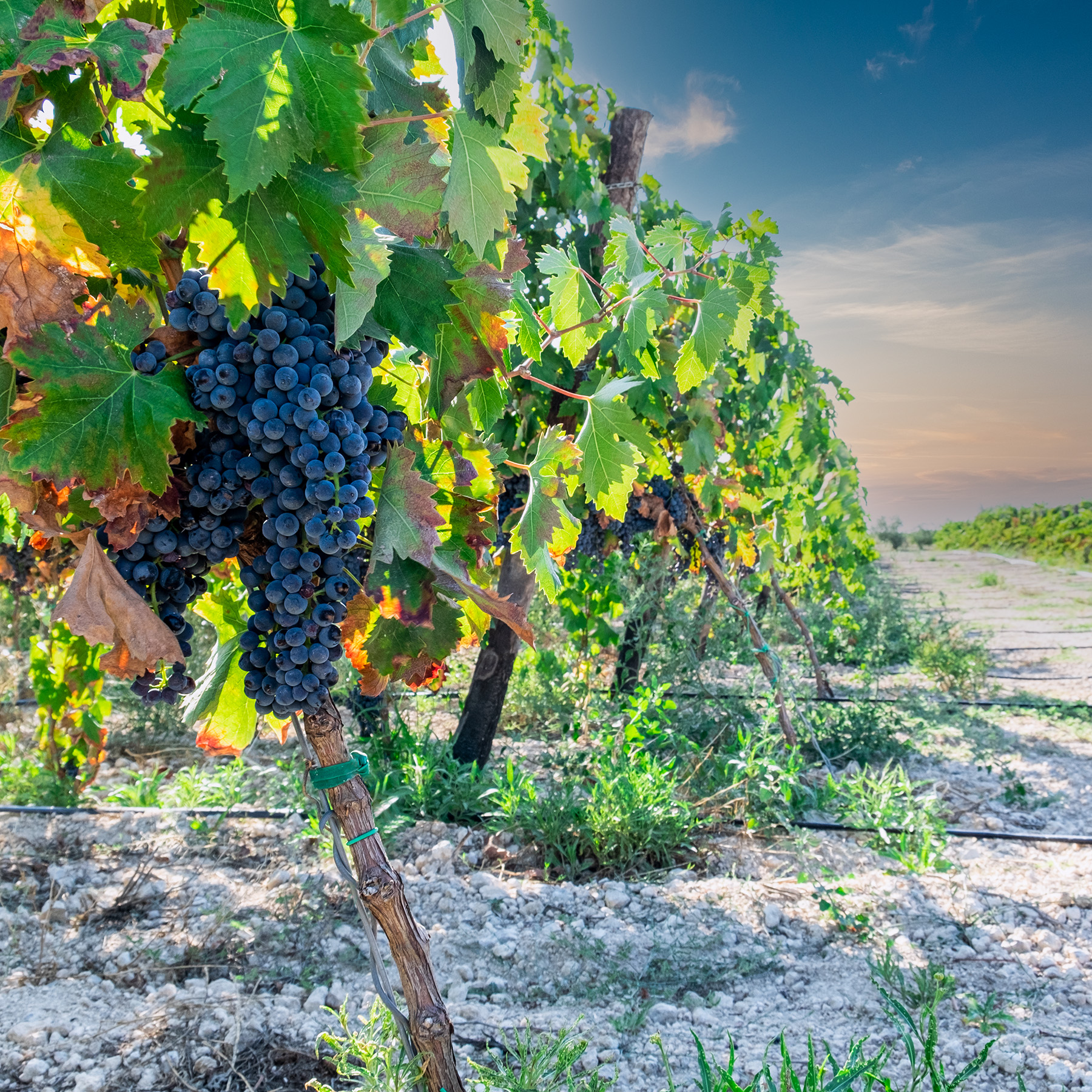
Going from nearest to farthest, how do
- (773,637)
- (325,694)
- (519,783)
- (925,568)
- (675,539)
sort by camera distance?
1. (325,694)
2. (519,783)
3. (675,539)
4. (773,637)
5. (925,568)

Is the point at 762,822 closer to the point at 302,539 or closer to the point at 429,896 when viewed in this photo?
the point at 429,896

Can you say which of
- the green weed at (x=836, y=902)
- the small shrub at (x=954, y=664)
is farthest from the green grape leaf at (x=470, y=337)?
the small shrub at (x=954, y=664)

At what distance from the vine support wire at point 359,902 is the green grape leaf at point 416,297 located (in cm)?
61

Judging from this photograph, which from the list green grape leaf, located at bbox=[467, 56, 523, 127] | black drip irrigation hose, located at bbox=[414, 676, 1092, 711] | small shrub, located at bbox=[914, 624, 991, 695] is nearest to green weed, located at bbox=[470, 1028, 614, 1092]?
green grape leaf, located at bbox=[467, 56, 523, 127]

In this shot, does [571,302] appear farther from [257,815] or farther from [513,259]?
[257,815]

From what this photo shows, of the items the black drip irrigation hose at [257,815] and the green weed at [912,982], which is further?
the black drip irrigation hose at [257,815]

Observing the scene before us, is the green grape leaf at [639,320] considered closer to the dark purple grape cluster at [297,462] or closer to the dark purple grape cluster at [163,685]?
the dark purple grape cluster at [297,462]

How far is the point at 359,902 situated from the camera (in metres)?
1.36

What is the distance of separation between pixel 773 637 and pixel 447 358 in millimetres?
8341

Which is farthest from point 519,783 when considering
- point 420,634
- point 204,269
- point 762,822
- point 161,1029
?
point 204,269

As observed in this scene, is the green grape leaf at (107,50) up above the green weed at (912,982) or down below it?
above

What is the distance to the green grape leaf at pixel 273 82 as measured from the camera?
33.7 inches

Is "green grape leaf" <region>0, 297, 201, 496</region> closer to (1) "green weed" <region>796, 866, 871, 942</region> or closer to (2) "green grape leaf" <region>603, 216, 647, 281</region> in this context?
(2) "green grape leaf" <region>603, 216, 647, 281</region>

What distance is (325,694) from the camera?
1.17 meters
